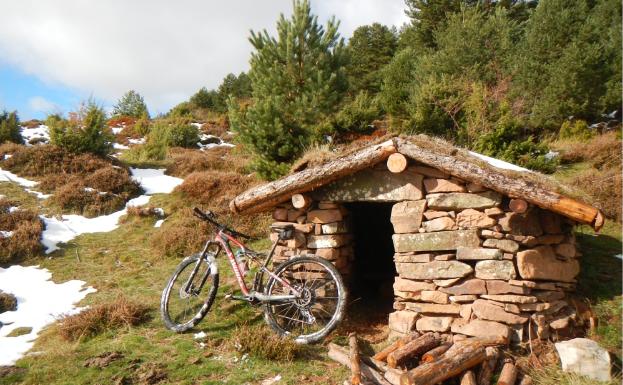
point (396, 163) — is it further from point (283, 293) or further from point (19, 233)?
point (19, 233)

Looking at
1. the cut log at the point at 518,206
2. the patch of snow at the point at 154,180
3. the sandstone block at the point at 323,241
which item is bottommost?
the sandstone block at the point at 323,241

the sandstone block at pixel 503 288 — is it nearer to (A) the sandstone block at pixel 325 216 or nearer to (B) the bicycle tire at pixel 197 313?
(A) the sandstone block at pixel 325 216

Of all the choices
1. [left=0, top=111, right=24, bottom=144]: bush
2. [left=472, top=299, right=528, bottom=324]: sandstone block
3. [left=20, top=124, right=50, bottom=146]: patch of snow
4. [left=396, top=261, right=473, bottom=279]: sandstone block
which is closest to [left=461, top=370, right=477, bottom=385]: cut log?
[left=472, top=299, right=528, bottom=324]: sandstone block

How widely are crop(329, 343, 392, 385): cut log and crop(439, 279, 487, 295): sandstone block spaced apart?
1.26 meters

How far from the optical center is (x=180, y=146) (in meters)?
17.8

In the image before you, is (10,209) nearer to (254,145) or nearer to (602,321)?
(254,145)

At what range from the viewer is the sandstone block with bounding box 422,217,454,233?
430cm

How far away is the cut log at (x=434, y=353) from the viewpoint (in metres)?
3.76

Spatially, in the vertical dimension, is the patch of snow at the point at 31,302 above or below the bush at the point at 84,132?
below

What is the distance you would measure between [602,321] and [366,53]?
24645 millimetres

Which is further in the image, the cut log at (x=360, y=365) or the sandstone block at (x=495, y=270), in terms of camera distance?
the sandstone block at (x=495, y=270)

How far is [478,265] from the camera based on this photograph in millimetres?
4145

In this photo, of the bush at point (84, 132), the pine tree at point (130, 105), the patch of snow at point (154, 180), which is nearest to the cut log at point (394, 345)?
the patch of snow at point (154, 180)

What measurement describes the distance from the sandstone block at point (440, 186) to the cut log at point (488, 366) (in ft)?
5.43
